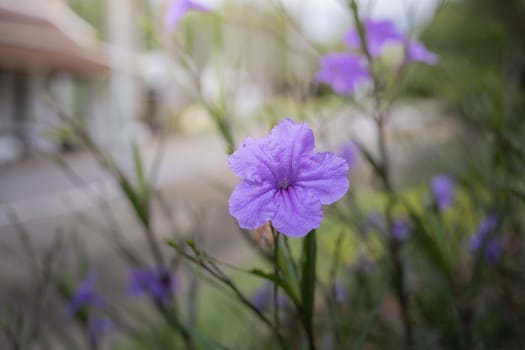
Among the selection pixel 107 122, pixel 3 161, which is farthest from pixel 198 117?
pixel 3 161

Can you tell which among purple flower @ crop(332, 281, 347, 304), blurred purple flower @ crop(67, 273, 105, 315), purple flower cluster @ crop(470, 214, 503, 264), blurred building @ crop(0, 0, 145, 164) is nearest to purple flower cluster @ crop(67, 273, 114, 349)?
blurred purple flower @ crop(67, 273, 105, 315)

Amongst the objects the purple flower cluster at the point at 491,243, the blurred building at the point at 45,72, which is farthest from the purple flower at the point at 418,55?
the blurred building at the point at 45,72

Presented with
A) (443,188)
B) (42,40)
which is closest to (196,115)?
(42,40)

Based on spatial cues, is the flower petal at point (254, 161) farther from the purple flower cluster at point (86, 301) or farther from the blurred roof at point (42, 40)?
the blurred roof at point (42, 40)

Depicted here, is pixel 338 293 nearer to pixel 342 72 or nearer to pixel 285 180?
pixel 342 72

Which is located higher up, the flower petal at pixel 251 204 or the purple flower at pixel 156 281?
the flower petal at pixel 251 204
